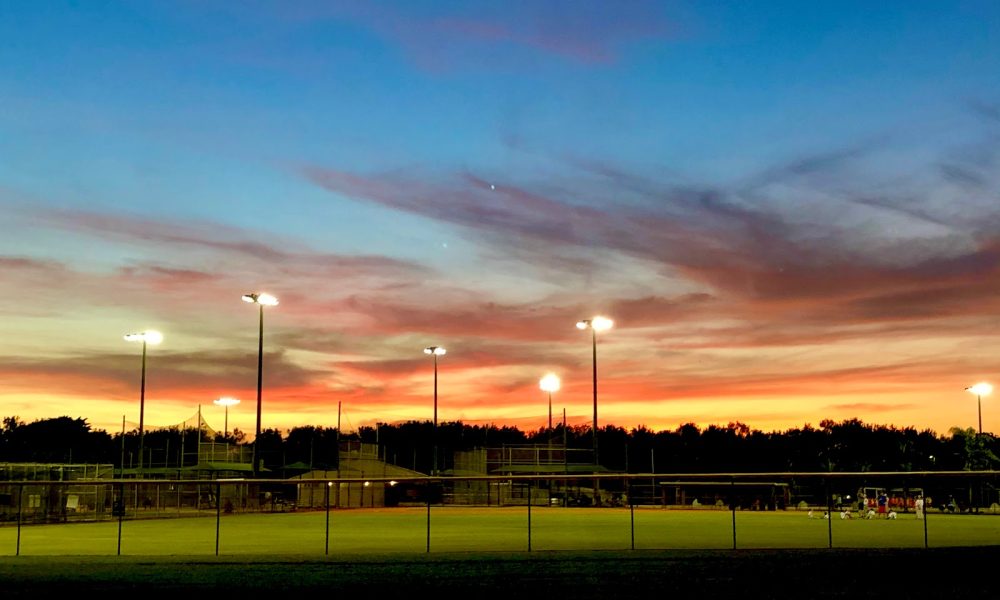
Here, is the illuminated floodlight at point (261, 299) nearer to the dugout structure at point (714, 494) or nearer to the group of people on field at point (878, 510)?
the group of people on field at point (878, 510)

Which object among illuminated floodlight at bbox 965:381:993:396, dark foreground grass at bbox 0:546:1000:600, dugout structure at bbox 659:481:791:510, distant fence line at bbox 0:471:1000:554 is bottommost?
dugout structure at bbox 659:481:791:510

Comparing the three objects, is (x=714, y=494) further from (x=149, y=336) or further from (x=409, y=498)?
(x=149, y=336)

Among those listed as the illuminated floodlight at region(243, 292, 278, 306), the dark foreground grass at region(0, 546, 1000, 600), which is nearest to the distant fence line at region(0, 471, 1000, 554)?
the illuminated floodlight at region(243, 292, 278, 306)

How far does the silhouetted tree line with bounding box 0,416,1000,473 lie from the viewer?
435 ft

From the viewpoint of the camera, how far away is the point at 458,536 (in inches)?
1367

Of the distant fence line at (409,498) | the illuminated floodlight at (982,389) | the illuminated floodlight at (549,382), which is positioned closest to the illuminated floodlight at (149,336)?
the distant fence line at (409,498)

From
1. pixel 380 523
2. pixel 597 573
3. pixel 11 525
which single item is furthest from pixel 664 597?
pixel 11 525

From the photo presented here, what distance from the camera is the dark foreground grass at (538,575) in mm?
16172

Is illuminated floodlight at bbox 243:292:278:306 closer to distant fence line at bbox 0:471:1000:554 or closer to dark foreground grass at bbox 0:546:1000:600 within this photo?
distant fence line at bbox 0:471:1000:554

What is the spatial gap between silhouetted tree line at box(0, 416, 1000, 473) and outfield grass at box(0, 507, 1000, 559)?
7657cm

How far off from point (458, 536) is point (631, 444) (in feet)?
404

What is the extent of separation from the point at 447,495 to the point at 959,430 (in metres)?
57.2

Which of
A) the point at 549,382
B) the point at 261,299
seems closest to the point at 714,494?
the point at 549,382

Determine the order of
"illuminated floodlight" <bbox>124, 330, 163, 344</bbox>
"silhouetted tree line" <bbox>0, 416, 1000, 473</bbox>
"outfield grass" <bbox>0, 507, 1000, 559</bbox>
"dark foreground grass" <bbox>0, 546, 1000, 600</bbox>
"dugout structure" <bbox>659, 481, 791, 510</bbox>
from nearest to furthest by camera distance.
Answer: "dark foreground grass" <bbox>0, 546, 1000, 600</bbox>, "outfield grass" <bbox>0, 507, 1000, 559</bbox>, "illuminated floodlight" <bbox>124, 330, 163, 344</bbox>, "dugout structure" <bbox>659, 481, 791, 510</bbox>, "silhouetted tree line" <bbox>0, 416, 1000, 473</bbox>
